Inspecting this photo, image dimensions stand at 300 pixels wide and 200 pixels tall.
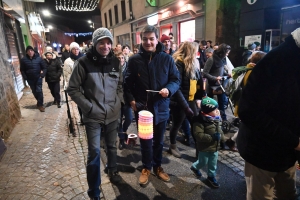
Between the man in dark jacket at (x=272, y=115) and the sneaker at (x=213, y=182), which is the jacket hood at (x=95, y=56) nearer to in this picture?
Result: the man in dark jacket at (x=272, y=115)

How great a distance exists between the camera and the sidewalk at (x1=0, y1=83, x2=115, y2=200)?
294 cm

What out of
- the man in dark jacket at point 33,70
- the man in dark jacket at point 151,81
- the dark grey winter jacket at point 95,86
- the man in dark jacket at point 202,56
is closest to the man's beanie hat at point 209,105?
the man in dark jacket at point 151,81

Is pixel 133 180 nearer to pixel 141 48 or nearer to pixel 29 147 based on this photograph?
pixel 141 48

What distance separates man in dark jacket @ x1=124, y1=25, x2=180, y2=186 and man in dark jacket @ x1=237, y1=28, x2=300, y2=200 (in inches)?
50.3

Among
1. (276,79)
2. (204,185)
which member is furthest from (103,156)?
(276,79)

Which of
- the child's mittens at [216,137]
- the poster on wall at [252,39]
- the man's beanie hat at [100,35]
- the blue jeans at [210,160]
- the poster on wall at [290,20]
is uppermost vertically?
the poster on wall at [290,20]

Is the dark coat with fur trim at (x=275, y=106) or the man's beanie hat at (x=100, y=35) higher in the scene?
the man's beanie hat at (x=100, y=35)

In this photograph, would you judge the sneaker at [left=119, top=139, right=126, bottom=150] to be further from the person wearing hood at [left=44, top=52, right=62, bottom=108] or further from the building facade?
the building facade

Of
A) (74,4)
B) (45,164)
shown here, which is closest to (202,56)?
(45,164)

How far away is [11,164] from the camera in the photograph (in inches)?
145

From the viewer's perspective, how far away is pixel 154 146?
3.10 metres

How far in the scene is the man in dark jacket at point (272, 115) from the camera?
143 cm

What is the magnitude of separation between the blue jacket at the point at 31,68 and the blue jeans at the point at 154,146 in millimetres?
5593

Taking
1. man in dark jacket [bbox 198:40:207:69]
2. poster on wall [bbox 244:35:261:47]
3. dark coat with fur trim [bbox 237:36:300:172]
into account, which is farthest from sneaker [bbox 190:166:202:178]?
poster on wall [bbox 244:35:261:47]
